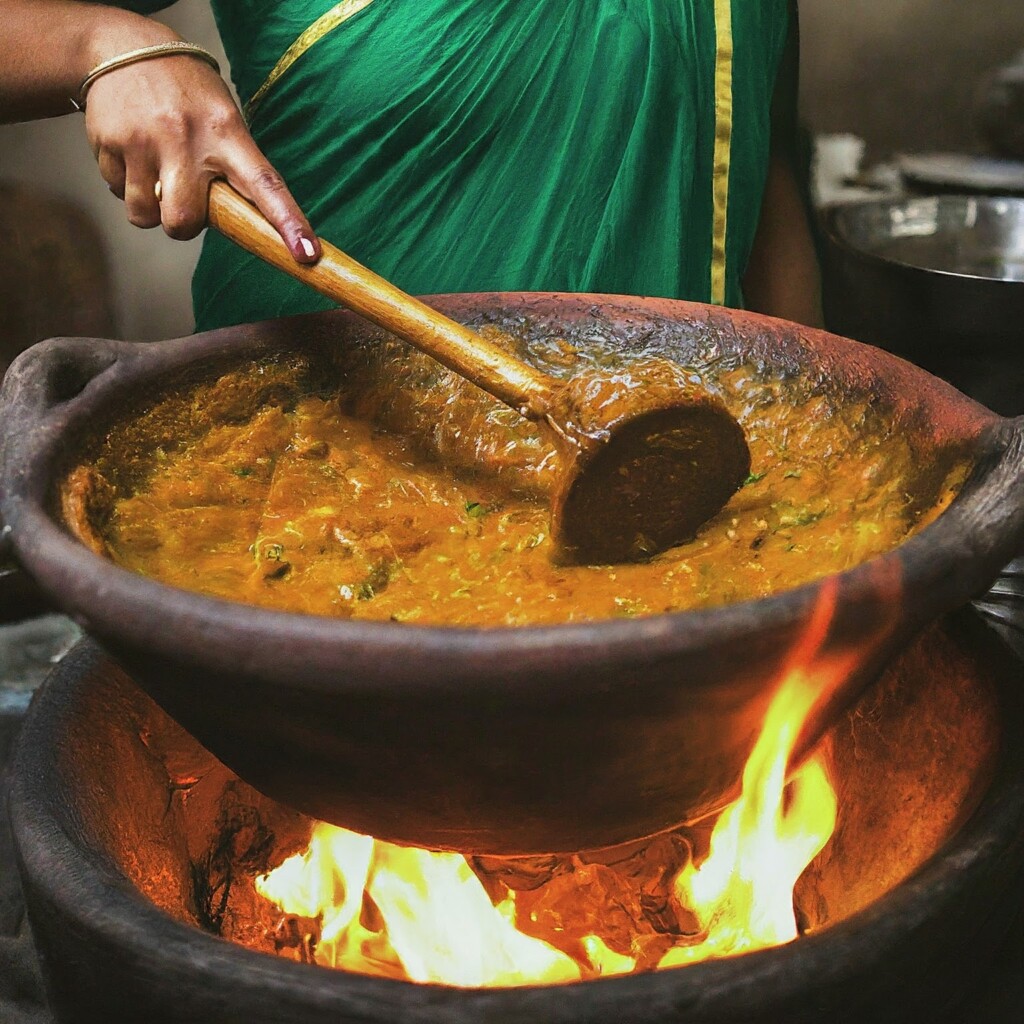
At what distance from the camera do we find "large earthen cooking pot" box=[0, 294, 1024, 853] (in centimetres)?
71

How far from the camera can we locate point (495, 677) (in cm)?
70

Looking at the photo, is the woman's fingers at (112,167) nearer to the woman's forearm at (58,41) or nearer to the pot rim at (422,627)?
the woman's forearm at (58,41)

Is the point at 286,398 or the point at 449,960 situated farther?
the point at 286,398

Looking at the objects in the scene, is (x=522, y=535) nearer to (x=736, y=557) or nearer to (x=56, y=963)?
(x=736, y=557)

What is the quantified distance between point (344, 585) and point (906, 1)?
3051mm

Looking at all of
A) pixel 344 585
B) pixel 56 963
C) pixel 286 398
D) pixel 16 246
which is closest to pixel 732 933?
pixel 344 585

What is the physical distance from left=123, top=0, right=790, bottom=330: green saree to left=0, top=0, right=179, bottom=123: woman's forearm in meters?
0.33

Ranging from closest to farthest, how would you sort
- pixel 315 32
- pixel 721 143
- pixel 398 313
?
pixel 398 313 → pixel 315 32 → pixel 721 143

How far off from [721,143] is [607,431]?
870 mm

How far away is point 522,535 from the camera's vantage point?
1.17m

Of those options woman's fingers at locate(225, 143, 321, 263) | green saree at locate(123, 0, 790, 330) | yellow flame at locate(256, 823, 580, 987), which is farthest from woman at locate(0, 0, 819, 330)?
yellow flame at locate(256, 823, 580, 987)

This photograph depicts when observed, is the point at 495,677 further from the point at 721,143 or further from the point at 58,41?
the point at 721,143

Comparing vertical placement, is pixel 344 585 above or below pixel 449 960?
above

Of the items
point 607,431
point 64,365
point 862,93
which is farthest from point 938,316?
point 862,93
